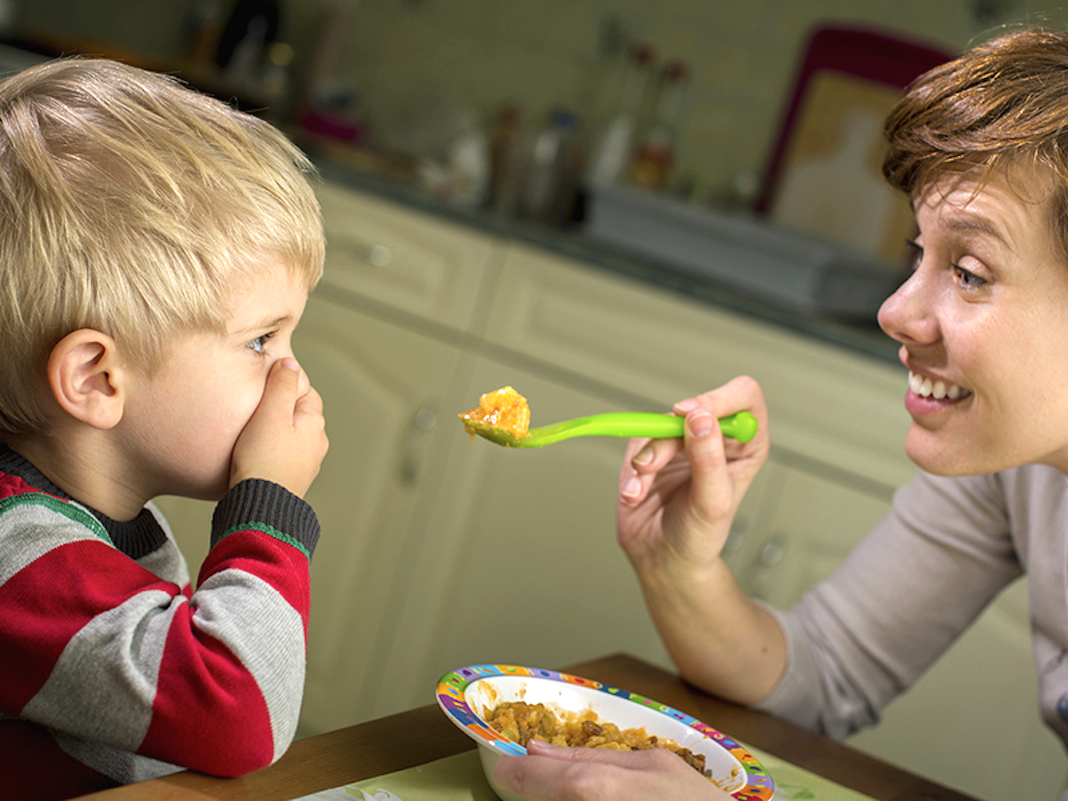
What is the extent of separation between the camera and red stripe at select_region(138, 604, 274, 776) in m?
0.60

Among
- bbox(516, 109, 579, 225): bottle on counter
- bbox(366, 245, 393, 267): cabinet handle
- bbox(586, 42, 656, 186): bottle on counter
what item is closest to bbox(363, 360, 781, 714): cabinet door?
bbox(366, 245, 393, 267): cabinet handle

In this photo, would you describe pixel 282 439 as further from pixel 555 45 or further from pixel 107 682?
pixel 555 45

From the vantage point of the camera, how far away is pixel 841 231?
233cm

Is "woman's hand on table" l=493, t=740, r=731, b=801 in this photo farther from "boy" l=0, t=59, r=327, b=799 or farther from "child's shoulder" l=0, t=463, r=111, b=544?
"child's shoulder" l=0, t=463, r=111, b=544

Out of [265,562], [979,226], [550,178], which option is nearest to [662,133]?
[550,178]

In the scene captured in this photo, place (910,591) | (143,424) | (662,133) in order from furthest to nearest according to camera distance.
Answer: (662,133), (910,591), (143,424)

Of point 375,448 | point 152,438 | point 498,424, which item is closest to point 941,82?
point 498,424

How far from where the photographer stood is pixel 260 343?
0.75 meters

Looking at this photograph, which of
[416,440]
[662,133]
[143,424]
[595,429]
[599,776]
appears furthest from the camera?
[662,133]

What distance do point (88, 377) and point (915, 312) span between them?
0.62 meters

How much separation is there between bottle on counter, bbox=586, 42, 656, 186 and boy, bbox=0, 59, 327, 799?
69.0 inches

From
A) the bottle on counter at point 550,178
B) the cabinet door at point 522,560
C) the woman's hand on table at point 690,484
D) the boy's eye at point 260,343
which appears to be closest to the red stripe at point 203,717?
the boy's eye at point 260,343

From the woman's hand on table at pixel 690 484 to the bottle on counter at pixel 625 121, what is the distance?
1533 millimetres

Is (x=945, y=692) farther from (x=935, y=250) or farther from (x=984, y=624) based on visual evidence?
(x=935, y=250)
